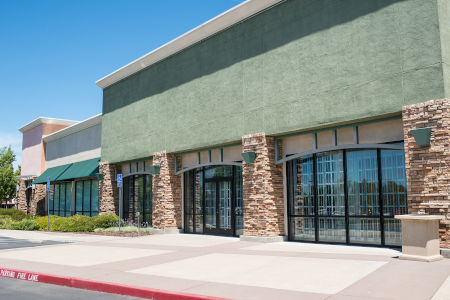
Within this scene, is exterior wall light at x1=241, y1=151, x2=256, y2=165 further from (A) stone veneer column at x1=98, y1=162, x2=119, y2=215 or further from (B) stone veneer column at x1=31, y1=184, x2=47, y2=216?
(B) stone veneer column at x1=31, y1=184, x2=47, y2=216

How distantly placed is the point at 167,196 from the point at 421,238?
1333 cm

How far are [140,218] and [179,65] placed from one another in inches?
355

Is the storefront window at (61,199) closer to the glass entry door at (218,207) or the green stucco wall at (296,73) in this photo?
the green stucco wall at (296,73)

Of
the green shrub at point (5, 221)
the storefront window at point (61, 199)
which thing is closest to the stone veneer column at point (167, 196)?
the green shrub at point (5, 221)

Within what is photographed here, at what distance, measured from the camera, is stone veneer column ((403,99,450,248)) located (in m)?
11.1

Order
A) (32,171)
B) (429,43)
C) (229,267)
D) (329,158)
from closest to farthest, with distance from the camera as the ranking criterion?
1. (229,267)
2. (429,43)
3. (329,158)
4. (32,171)

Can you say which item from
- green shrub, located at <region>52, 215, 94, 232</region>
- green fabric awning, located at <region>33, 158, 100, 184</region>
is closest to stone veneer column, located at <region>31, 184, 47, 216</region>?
green fabric awning, located at <region>33, 158, 100, 184</region>

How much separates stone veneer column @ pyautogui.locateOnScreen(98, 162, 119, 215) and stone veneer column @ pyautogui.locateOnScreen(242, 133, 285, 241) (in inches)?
480

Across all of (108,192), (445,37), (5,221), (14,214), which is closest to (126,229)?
(108,192)

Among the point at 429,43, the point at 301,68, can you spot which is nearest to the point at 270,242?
the point at 301,68

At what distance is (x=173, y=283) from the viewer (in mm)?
8766

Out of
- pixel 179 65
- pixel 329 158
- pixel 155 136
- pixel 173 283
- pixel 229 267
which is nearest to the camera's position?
pixel 173 283

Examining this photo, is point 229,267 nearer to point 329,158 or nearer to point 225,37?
point 329,158

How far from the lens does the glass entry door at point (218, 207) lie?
61.6 ft
